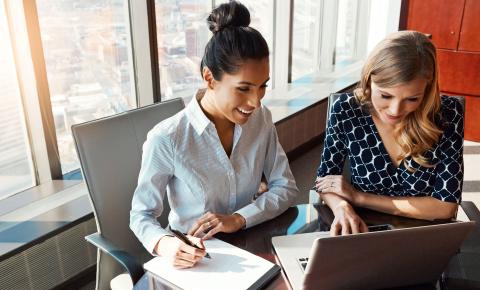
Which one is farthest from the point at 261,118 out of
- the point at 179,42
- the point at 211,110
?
the point at 179,42

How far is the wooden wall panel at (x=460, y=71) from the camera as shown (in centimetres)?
385

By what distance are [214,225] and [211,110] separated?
13.4 inches

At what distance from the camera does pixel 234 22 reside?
1187mm

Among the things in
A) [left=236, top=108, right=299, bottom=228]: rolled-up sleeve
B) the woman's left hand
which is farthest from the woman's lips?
[left=236, top=108, right=299, bottom=228]: rolled-up sleeve

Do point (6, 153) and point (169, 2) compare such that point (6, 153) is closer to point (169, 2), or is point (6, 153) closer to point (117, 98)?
point (117, 98)

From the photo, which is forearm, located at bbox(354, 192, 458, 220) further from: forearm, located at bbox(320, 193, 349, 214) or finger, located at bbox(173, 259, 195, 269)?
finger, located at bbox(173, 259, 195, 269)

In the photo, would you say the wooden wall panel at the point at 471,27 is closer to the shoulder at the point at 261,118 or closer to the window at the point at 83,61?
the window at the point at 83,61

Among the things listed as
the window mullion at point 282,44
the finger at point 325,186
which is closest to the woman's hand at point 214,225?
the finger at point 325,186

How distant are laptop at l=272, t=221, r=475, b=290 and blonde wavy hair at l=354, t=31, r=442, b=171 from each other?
49 centimetres

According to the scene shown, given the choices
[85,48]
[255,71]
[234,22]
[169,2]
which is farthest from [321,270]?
[169,2]

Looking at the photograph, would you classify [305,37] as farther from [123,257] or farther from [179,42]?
[123,257]

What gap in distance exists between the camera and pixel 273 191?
4.45 feet

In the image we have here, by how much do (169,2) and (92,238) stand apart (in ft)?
6.06

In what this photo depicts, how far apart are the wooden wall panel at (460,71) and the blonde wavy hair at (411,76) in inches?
114
